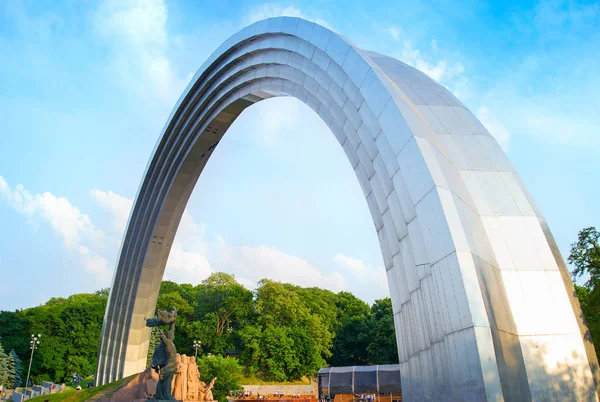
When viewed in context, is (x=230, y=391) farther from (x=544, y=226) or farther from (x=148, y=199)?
(x=544, y=226)

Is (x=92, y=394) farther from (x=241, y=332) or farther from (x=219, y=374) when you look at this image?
(x=241, y=332)

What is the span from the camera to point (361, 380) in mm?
30734

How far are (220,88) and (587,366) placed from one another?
19843 millimetres

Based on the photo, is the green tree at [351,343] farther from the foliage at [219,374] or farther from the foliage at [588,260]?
the foliage at [588,260]

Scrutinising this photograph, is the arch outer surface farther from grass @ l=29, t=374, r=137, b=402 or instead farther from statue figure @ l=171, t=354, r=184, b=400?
grass @ l=29, t=374, r=137, b=402

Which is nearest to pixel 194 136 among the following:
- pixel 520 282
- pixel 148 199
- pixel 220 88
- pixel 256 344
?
pixel 220 88

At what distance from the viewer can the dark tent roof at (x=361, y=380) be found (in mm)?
30188

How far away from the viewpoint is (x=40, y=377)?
46.3 metres

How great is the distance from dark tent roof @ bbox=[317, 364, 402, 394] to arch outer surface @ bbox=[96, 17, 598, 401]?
68.2ft

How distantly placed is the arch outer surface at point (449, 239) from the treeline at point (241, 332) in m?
36.0

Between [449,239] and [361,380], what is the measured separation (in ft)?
82.8

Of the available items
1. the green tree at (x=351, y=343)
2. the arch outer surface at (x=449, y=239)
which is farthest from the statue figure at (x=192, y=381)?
the green tree at (x=351, y=343)

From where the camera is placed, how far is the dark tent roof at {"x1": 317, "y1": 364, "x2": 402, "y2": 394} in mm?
30188

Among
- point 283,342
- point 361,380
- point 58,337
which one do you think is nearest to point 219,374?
point 361,380
